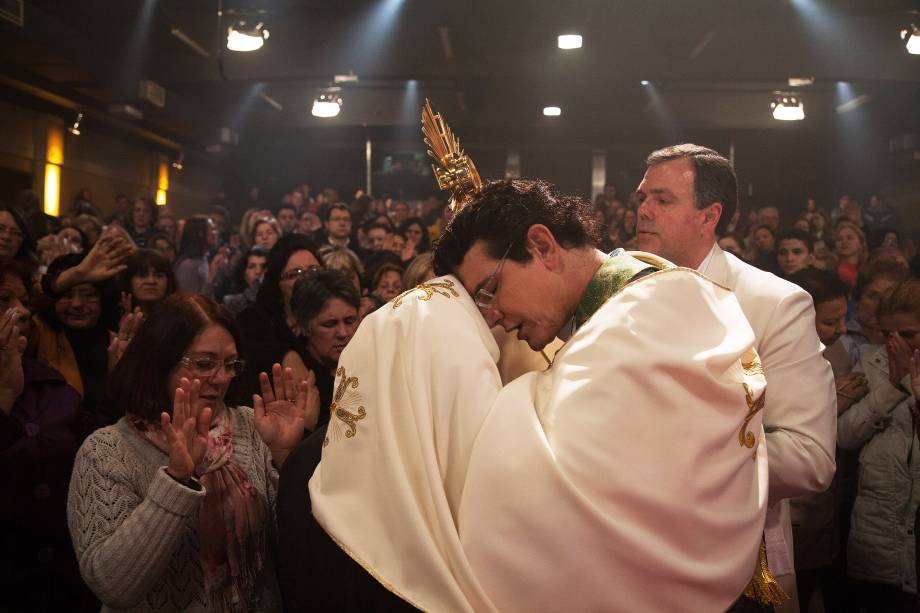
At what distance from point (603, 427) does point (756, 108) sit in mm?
13550

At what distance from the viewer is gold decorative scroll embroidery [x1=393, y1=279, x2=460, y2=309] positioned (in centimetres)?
168

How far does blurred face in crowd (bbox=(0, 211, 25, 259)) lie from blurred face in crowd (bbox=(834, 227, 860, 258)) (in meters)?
4.89

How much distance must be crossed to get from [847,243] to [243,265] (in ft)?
12.7

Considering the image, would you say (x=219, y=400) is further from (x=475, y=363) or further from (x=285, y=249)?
(x=285, y=249)

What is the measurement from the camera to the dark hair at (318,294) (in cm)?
336

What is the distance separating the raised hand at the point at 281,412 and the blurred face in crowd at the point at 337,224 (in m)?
3.96

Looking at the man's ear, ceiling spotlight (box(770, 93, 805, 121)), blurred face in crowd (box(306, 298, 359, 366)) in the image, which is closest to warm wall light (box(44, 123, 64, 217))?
ceiling spotlight (box(770, 93, 805, 121))

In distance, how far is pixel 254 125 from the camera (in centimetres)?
1497

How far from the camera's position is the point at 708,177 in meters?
2.48

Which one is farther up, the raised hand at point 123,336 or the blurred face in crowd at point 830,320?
the blurred face in crowd at point 830,320

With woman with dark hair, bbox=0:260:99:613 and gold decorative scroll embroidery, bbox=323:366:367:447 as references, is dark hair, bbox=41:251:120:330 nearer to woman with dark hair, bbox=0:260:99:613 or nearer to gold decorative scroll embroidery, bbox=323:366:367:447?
woman with dark hair, bbox=0:260:99:613

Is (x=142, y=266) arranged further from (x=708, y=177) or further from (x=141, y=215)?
(x=141, y=215)

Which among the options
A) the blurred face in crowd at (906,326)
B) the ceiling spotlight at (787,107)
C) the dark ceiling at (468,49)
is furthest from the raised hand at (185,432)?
the ceiling spotlight at (787,107)

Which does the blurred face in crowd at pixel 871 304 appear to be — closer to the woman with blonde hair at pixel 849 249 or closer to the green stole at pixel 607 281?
the woman with blonde hair at pixel 849 249
